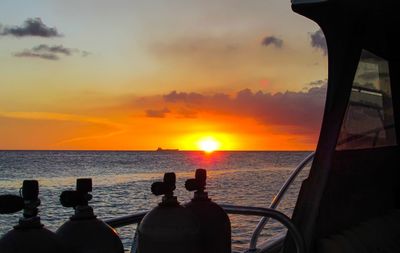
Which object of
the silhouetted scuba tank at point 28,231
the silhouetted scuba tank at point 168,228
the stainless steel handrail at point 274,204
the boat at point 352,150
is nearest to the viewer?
the silhouetted scuba tank at point 28,231

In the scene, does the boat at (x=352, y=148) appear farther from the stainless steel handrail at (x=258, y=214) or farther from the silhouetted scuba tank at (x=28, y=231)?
the silhouetted scuba tank at (x=28, y=231)

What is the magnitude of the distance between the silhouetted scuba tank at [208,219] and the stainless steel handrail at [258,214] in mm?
308

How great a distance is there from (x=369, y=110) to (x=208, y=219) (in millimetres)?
1852

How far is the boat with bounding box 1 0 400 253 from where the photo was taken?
311 cm

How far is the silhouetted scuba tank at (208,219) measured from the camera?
248 centimetres

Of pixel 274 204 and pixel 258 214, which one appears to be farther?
pixel 274 204

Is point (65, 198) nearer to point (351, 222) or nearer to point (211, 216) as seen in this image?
point (211, 216)

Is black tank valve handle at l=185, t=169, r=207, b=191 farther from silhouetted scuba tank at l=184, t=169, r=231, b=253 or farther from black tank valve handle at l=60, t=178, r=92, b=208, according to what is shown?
black tank valve handle at l=60, t=178, r=92, b=208

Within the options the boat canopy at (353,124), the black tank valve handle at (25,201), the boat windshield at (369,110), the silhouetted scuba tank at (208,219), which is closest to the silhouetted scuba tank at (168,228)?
the silhouetted scuba tank at (208,219)

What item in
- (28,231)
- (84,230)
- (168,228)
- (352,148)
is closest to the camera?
(28,231)

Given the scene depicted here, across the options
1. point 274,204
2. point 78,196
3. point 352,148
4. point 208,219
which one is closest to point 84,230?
point 78,196

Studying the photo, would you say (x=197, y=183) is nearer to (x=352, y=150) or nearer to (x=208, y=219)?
(x=208, y=219)

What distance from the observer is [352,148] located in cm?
359

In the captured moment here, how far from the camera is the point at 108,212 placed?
32875mm
